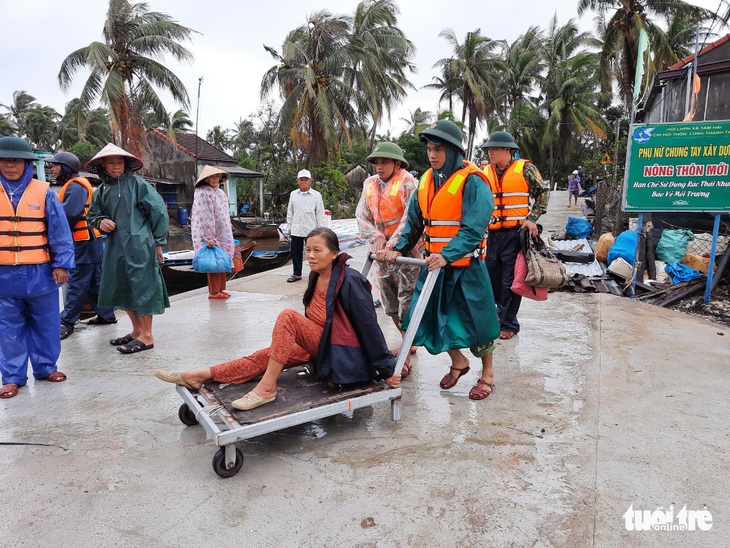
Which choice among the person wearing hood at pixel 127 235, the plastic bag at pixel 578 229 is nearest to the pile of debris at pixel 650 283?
the plastic bag at pixel 578 229

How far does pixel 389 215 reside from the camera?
4.41 metres

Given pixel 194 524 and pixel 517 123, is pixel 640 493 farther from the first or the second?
pixel 517 123

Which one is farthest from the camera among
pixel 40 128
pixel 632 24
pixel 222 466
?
pixel 40 128

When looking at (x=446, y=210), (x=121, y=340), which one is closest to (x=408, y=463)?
(x=446, y=210)

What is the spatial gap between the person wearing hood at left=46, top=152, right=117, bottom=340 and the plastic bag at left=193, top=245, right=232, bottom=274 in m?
1.31

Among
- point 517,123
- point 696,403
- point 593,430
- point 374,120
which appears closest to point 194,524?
point 593,430

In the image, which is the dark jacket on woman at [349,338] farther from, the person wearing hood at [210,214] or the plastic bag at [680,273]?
the plastic bag at [680,273]

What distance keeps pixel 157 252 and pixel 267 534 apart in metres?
3.46

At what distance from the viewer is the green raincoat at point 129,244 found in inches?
186

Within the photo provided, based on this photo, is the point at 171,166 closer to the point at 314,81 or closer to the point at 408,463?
the point at 314,81

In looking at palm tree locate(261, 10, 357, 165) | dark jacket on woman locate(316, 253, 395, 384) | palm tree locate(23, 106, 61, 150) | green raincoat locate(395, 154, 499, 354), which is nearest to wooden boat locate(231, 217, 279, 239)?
palm tree locate(261, 10, 357, 165)

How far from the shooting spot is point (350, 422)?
329 centimetres

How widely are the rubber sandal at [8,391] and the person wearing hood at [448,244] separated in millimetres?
2823

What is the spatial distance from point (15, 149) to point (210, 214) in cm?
298
